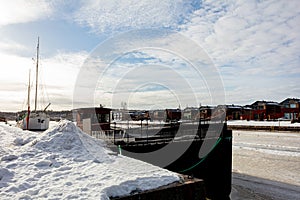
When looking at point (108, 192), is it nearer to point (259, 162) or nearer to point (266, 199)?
point (266, 199)

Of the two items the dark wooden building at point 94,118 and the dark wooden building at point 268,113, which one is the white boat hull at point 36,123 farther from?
the dark wooden building at point 268,113

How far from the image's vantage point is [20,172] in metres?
5.00

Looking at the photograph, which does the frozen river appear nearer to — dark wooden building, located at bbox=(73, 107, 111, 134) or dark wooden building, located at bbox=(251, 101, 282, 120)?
dark wooden building, located at bbox=(73, 107, 111, 134)

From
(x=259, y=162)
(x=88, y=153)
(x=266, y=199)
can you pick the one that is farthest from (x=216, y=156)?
(x=88, y=153)

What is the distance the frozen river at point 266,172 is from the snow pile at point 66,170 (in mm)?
7943

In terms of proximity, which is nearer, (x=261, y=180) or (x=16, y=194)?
(x=16, y=194)

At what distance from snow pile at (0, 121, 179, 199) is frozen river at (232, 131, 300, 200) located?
7.94m

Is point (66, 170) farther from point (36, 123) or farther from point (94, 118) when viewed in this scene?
point (36, 123)

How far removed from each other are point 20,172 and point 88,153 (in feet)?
5.70

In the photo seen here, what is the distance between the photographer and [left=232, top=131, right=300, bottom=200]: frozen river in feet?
37.8

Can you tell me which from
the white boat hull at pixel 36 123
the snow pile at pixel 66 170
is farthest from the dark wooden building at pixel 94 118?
the snow pile at pixel 66 170

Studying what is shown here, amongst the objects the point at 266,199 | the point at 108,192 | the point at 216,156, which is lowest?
the point at 266,199

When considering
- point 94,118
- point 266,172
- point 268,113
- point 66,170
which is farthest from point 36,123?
point 268,113

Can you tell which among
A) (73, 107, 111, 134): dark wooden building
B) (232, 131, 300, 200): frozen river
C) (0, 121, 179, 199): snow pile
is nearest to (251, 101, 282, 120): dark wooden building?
(232, 131, 300, 200): frozen river
